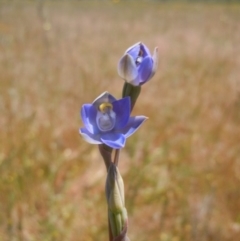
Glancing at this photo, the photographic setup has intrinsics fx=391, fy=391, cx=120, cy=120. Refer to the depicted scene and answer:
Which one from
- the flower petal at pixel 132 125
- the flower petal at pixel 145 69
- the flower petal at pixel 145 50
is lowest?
the flower petal at pixel 132 125

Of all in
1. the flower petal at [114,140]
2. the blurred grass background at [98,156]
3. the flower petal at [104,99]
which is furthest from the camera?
the blurred grass background at [98,156]

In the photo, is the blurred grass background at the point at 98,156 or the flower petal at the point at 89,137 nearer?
the flower petal at the point at 89,137

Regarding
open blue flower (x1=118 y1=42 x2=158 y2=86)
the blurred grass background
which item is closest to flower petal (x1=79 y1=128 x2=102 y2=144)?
open blue flower (x1=118 y1=42 x2=158 y2=86)

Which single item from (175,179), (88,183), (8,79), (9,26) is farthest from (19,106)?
(9,26)

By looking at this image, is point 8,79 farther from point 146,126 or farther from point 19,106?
point 146,126

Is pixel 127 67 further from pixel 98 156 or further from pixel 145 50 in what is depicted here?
pixel 98 156

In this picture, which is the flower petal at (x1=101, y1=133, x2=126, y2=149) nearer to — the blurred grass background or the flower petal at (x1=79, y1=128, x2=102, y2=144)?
the flower petal at (x1=79, y1=128, x2=102, y2=144)

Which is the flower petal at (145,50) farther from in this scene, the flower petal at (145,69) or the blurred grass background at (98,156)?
the blurred grass background at (98,156)

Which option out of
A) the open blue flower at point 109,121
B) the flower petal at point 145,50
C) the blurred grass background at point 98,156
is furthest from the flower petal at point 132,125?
the blurred grass background at point 98,156
